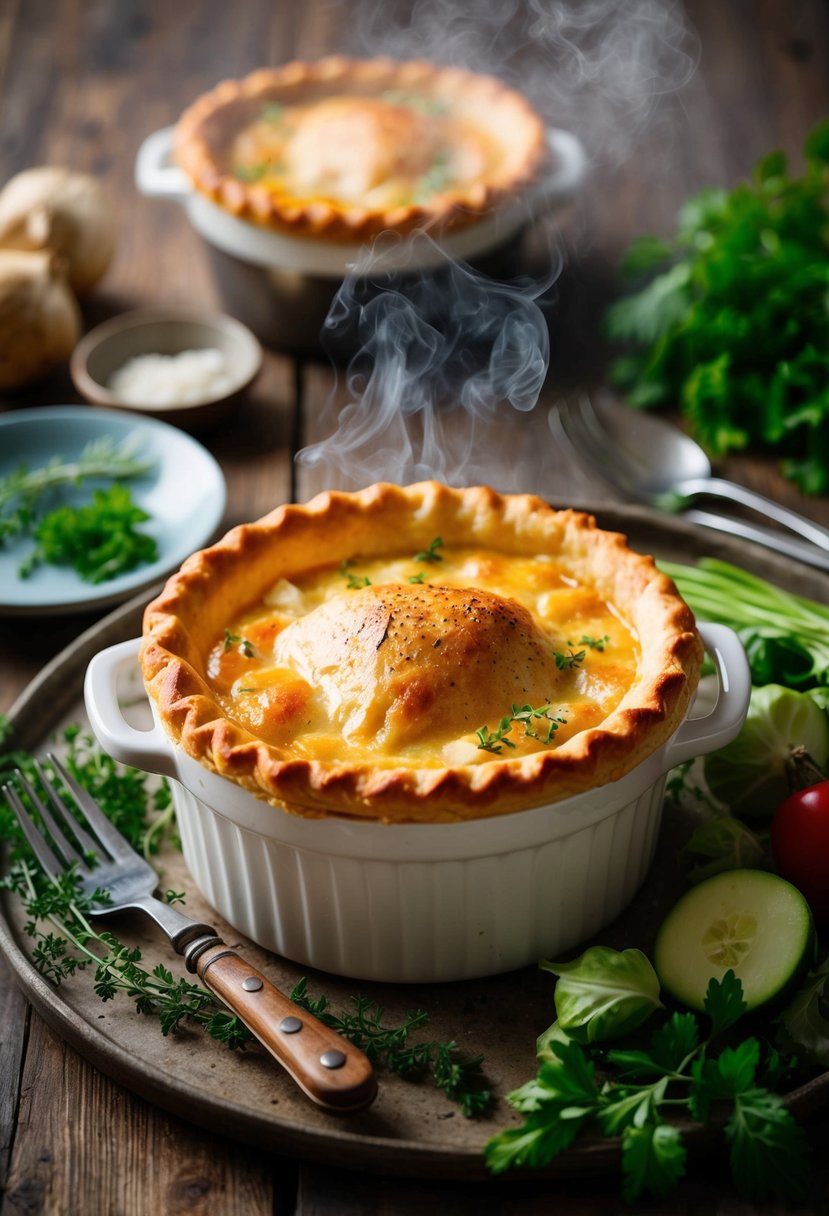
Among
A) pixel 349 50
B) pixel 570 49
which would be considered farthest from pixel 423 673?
pixel 349 50

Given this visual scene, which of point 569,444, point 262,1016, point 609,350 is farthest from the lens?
point 609,350

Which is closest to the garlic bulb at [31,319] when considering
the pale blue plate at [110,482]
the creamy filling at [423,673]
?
the pale blue plate at [110,482]

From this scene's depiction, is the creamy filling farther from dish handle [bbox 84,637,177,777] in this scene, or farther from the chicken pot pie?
the chicken pot pie

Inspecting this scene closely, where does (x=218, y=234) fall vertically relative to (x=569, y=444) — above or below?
above

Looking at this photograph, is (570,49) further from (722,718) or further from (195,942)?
(195,942)

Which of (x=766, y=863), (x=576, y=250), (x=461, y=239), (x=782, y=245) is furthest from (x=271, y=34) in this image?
(x=766, y=863)

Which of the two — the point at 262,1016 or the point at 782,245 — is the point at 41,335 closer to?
the point at 782,245

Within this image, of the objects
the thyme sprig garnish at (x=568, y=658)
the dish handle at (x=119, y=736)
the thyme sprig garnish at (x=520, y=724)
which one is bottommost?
the dish handle at (x=119, y=736)

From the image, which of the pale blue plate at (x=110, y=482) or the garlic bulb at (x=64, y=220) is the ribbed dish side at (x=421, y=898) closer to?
the pale blue plate at (x=110, y=482)
